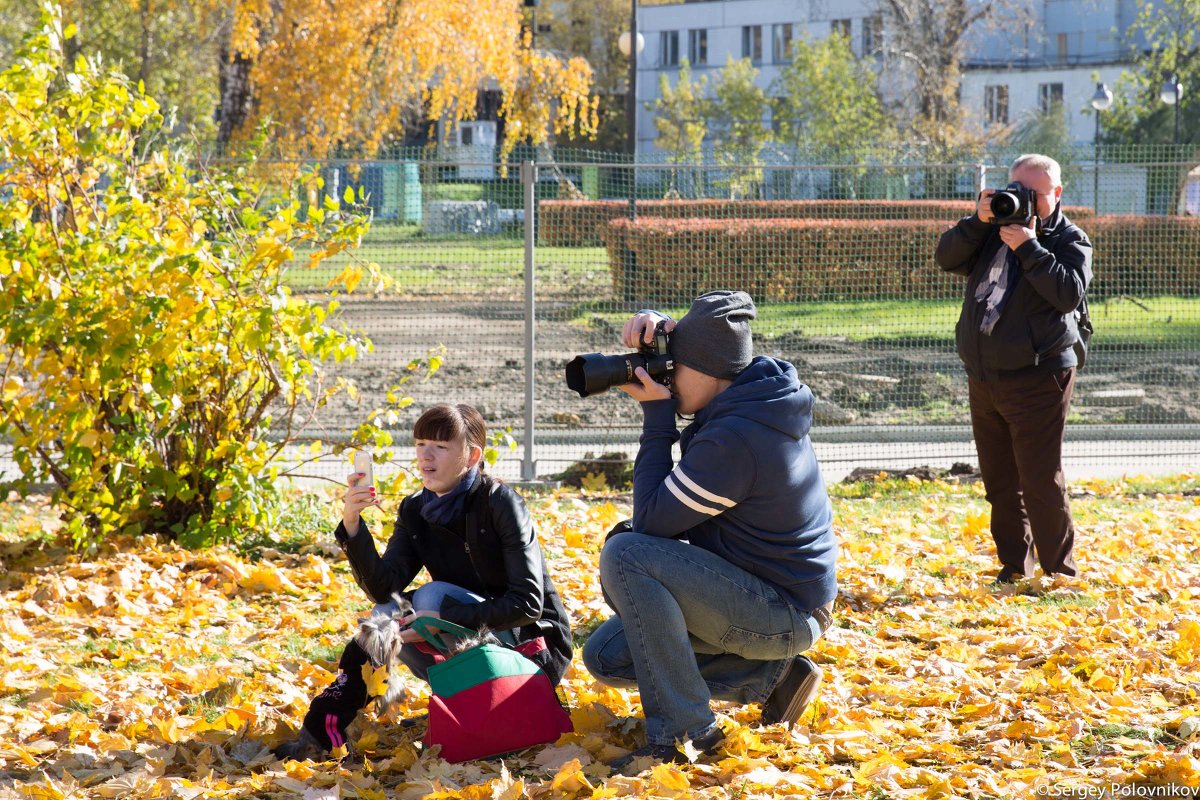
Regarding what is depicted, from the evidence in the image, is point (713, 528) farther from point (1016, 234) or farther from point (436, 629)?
point (1016, 234)

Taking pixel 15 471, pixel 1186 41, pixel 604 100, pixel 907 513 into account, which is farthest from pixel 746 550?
pixel 604 100

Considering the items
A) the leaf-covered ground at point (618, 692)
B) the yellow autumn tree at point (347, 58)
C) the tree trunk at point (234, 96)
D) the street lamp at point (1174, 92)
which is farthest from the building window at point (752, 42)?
the leaf-covered ground at point (618, 692)

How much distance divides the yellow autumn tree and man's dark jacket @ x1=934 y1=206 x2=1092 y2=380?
9146 millimetres

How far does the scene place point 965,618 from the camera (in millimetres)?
5199

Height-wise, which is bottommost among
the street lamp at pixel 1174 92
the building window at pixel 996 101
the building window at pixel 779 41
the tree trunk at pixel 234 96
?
the tree trunk at pixel 234 96

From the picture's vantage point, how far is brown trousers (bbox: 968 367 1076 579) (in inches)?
214

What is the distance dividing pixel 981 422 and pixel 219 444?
140 inches

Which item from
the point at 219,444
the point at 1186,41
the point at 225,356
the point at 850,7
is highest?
the point at 850,7

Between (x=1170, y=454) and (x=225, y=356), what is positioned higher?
(x=225, y=356)

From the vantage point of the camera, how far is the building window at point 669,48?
60281mm

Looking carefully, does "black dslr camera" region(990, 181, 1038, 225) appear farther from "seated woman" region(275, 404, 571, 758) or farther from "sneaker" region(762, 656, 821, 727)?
"seated woman" region(275, 404, 571, 758)

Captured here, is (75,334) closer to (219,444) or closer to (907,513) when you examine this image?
(219,444)

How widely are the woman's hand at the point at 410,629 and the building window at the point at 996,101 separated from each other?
163 ft

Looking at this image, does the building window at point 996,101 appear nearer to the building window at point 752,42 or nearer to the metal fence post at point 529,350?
the building window at point 752,42
